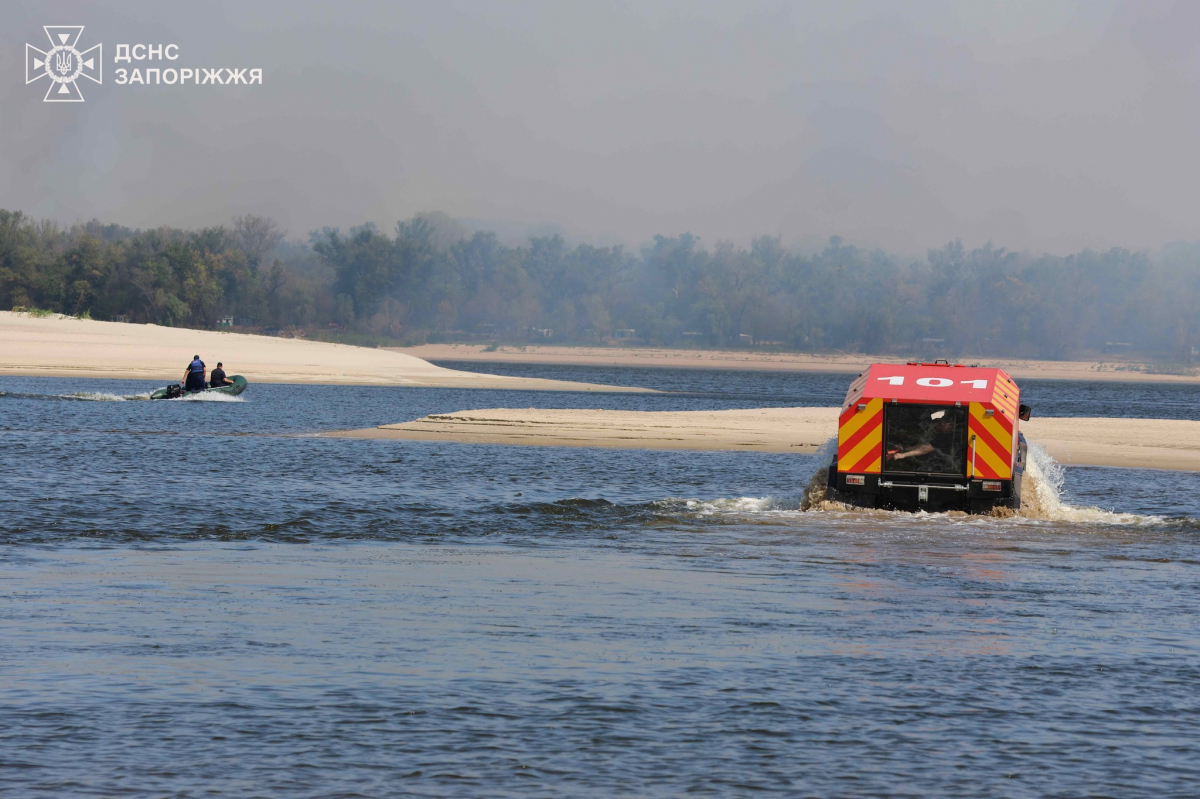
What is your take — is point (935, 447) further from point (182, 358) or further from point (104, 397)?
point (182, 358)

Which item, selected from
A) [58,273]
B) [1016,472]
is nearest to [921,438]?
[1016,472]

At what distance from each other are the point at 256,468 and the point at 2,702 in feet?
59.3

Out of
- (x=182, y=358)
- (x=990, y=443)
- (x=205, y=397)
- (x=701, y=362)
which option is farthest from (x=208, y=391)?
(x=701, y=362)

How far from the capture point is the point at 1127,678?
9.88m

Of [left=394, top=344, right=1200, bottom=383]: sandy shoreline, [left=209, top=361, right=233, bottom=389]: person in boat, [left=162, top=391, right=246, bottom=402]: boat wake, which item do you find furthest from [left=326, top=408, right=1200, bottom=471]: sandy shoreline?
A: [left=394, top=344, right=1200, bottom=383]: sandy shoreline

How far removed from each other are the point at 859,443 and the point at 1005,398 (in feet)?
7.75

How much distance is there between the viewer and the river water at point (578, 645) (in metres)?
7.67

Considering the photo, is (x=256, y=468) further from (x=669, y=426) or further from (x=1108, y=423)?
(x=1108, y=423)

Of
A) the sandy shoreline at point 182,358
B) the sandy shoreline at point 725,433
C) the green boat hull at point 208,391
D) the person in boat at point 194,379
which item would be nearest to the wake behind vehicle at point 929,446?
the sandy shoreline at point 725,433

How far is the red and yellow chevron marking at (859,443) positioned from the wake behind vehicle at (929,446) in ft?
0.05

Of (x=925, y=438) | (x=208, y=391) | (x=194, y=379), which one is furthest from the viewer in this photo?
(x=208, y=391)

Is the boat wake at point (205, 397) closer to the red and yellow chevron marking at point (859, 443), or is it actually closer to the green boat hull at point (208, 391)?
the green boat hull at point (208, 391)

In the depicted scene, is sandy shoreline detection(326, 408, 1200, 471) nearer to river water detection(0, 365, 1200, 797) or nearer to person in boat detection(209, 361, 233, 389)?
river water detection(0, 365, 1200, 797)

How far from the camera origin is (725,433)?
37.1 metres
